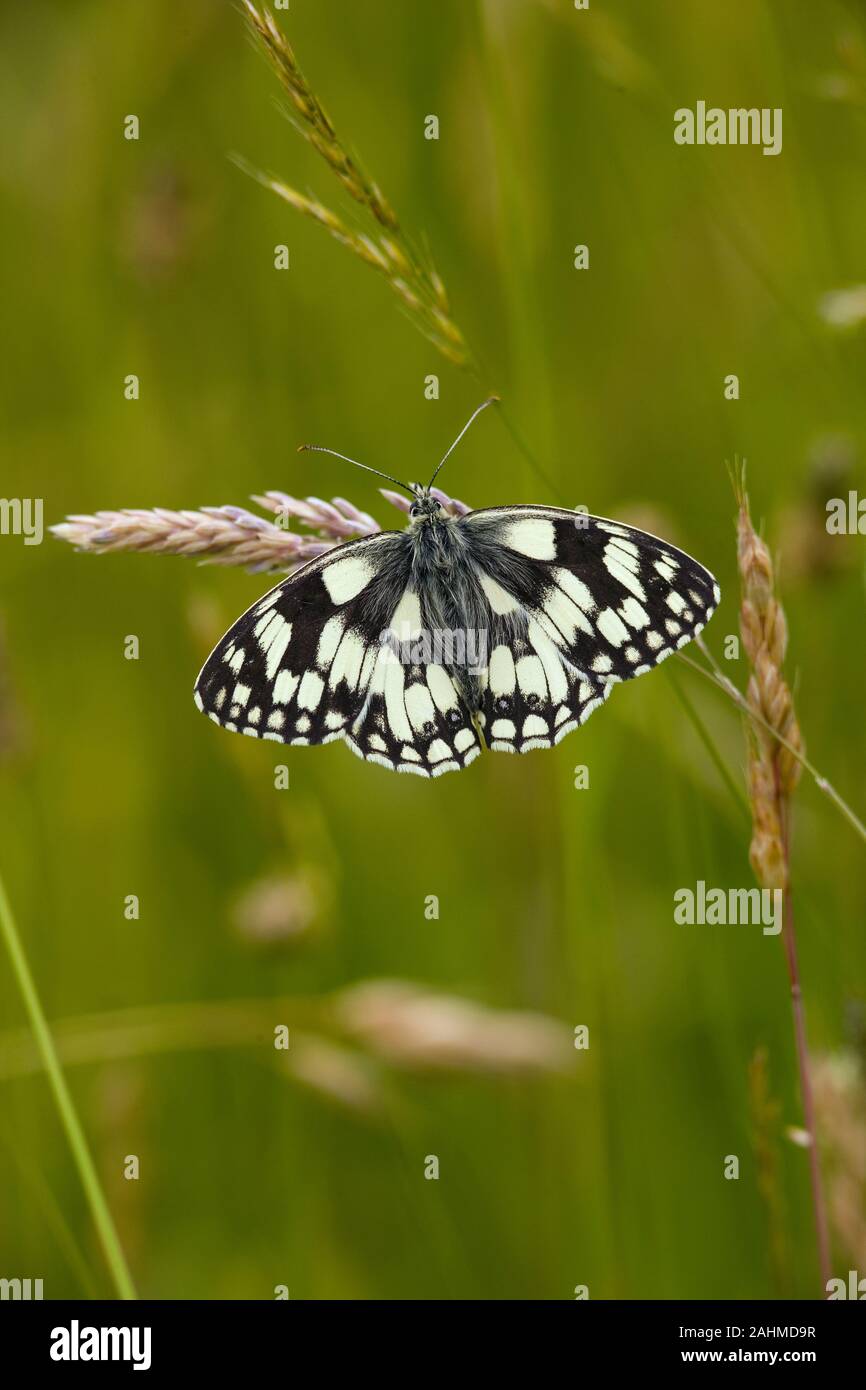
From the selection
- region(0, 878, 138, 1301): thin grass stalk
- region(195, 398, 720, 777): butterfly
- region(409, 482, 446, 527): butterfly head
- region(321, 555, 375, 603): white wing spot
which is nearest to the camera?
region(0, 878, 138, 1301): thin grass stalk

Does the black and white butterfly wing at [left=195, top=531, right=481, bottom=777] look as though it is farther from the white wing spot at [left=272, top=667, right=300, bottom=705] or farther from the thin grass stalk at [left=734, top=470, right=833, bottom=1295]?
the thin grass stalk at [left=734, top=470, right=833, bottom=1295]

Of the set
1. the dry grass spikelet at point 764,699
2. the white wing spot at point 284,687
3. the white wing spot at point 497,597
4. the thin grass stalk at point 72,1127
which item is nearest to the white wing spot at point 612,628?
the white wing spot at point 497,597

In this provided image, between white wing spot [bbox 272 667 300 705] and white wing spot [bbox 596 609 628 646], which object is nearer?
white wing spot [bbox 596 609 628 646]

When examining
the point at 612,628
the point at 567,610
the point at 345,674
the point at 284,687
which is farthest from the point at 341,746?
the point at 612,628

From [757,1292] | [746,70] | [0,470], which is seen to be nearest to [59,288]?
[0,470]

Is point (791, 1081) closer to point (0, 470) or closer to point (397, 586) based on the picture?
point (397, 586)

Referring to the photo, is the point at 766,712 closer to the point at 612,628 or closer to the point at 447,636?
the point at 612,628

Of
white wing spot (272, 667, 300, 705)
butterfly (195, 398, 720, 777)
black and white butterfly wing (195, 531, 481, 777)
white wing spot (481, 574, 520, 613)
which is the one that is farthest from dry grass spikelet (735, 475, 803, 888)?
white wing spot (272, 667, 300, 705)
